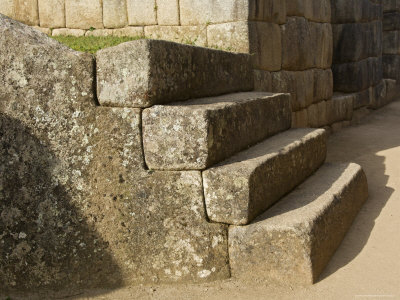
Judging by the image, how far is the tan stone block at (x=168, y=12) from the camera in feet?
16.4

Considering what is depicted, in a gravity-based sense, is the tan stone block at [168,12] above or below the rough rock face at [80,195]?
above

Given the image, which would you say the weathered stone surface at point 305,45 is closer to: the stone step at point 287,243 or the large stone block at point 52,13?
the large stone block at point 52,13

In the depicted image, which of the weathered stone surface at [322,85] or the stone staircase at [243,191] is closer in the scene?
the stone staircase at [243,191]

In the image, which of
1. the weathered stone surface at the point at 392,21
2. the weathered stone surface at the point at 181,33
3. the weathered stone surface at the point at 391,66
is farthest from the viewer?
the weathered stone surface at the point at 391,66

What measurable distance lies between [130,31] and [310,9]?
2462mm

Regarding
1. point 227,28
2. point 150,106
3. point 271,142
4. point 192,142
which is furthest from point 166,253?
point 227,28

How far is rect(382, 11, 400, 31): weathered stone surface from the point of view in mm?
10883

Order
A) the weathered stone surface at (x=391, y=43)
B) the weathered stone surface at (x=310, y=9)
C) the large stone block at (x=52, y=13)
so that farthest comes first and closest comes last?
the weathered stone surface at (x=391, y=43) < the large stone block at (x=52, y=13) < the weathered stone surface at (x=310, y=9)

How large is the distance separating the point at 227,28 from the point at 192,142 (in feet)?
7.66

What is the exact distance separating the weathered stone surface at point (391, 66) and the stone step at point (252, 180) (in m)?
8.89

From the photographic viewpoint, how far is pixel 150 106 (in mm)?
2729

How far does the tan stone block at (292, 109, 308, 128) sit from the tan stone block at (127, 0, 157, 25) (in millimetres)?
2037

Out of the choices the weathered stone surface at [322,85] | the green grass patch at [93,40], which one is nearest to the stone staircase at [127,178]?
the green grass patch at [93,40]

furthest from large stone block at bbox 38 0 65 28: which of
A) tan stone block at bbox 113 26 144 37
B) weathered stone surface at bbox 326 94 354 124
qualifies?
weathered stone surface at bbox 326 94 354 124
